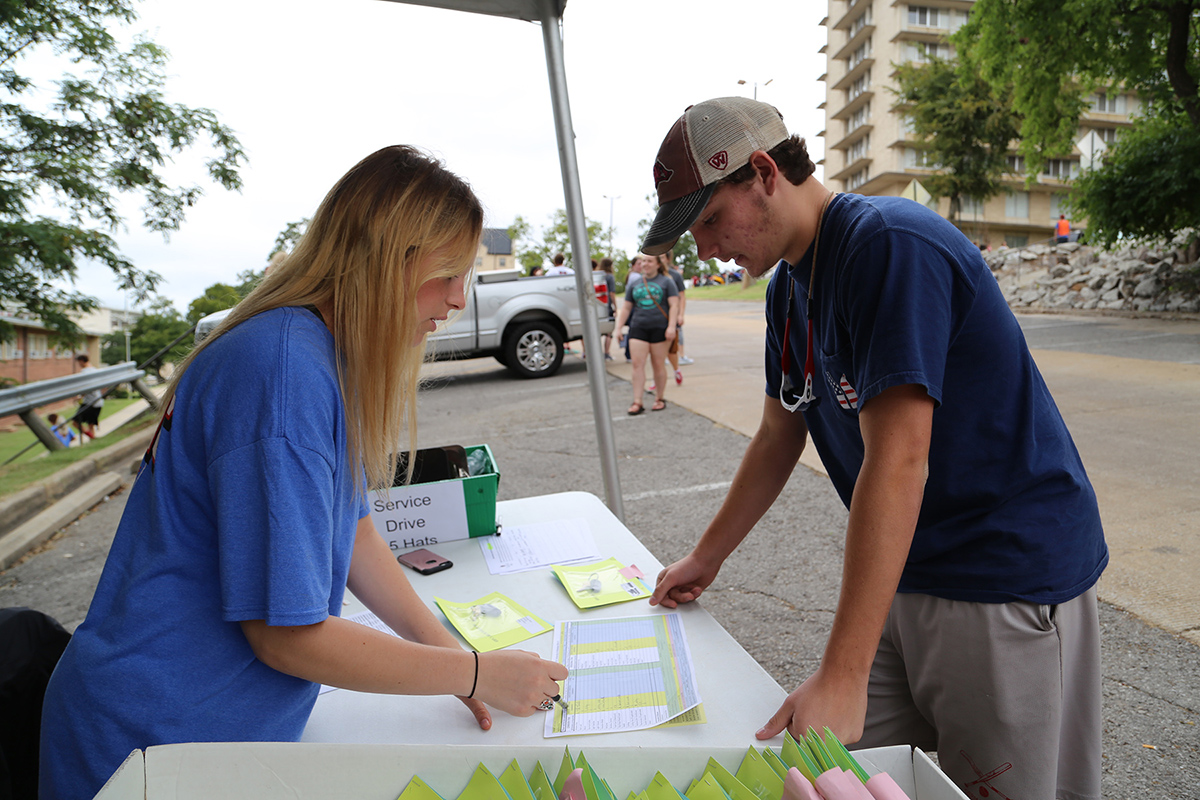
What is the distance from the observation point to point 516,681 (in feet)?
3.96

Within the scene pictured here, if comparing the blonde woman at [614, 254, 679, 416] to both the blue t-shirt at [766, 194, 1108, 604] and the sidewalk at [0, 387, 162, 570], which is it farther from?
the blue t-shirt at [766, 194, 1108, 604]

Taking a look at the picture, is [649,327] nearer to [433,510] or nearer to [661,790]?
[433,510]

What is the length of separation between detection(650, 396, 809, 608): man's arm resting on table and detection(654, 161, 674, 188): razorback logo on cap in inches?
22.2

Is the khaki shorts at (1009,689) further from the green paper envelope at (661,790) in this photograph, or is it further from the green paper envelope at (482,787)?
the green paper envelope at (482,787)

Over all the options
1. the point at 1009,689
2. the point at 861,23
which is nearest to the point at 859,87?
the point at 861,23

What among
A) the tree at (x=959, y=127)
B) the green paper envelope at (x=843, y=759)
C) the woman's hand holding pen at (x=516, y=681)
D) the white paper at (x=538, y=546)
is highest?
the tree at (x=959, y=127)

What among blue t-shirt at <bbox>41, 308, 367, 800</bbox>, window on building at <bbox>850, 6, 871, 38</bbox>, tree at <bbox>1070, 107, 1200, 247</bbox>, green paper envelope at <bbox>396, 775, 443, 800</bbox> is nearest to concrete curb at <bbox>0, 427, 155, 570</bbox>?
blue t-shirt at <bbox>41, 308, 367, 800</bbox>

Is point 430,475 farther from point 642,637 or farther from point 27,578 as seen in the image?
point 27,578

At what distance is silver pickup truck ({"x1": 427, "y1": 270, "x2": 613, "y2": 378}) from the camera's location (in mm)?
10289

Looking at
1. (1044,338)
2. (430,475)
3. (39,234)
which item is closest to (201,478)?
(430,475)

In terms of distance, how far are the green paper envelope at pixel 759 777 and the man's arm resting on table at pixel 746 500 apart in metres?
0.82

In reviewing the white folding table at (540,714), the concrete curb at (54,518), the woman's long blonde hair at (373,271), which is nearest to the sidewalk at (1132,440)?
the white folding table at (540,714)

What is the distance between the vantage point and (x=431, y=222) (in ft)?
3.88

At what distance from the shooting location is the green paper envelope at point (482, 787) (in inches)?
31.1
